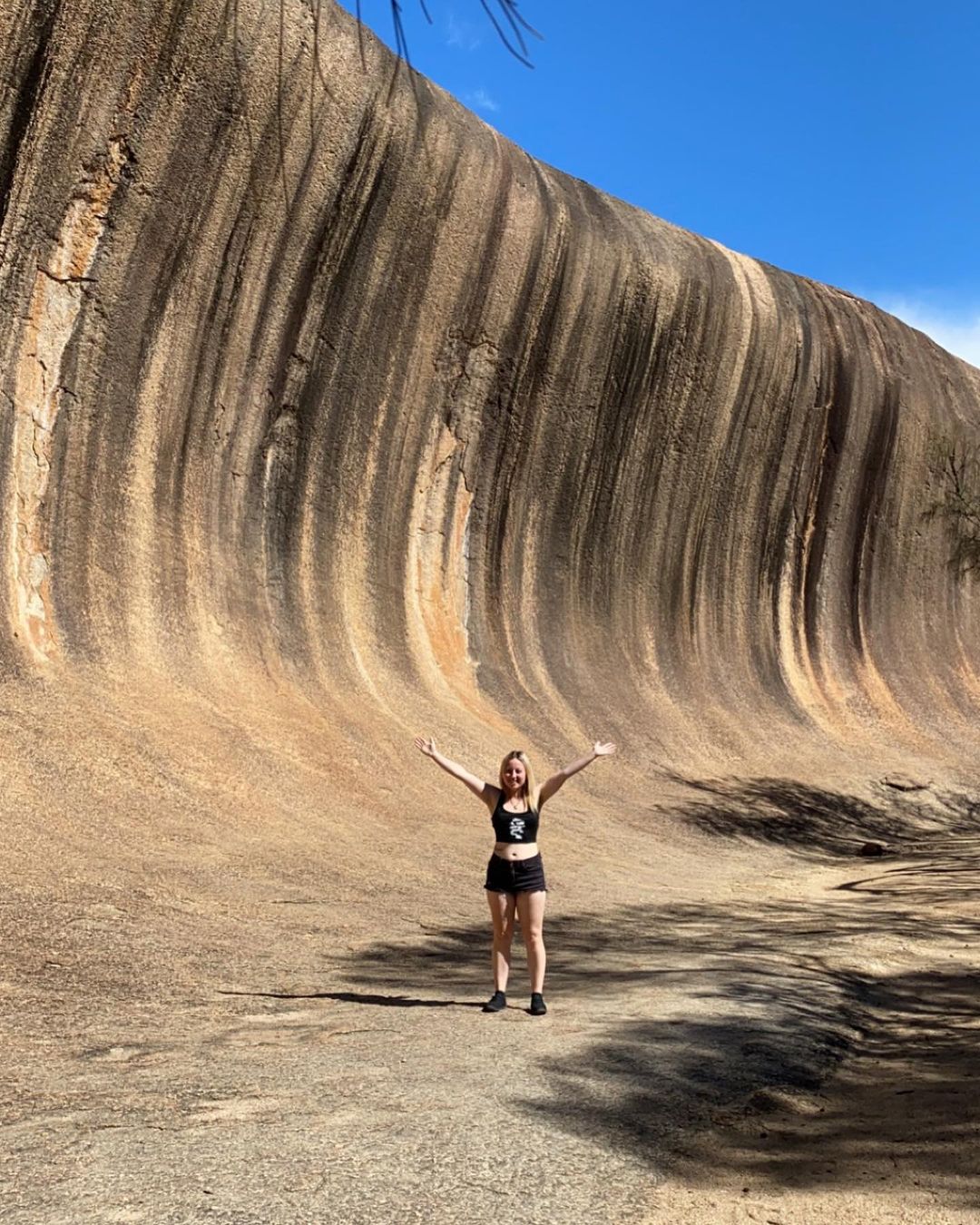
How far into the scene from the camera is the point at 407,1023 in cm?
582

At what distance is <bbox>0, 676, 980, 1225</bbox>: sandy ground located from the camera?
350 centimetres

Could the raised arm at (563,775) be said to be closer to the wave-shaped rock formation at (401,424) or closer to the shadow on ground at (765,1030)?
the shadow on ground at (765,1030)

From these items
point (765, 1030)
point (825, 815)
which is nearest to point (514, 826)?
point (765, 1030)

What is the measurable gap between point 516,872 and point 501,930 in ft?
0.93

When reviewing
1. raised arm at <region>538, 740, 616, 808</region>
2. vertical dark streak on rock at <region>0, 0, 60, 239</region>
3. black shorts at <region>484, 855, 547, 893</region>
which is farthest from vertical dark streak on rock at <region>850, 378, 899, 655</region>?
black shorts at <region>484, 855, 547, 893</region>

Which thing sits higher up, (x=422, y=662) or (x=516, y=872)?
(x=422, y=662)

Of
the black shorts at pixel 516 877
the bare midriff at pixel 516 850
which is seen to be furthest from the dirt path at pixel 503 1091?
the bare midriff at pixel 516 850

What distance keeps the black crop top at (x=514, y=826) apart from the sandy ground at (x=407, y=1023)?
0.80 meters

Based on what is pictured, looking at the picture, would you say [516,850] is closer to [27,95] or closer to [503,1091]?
[503,1091]

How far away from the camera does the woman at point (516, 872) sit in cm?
593

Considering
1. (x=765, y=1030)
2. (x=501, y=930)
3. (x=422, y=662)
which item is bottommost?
(x=765, y=1030)

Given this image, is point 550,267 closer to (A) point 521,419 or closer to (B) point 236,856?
(A) point 521,419

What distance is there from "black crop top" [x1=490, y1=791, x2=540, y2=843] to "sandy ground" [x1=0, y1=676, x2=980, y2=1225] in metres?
0.80

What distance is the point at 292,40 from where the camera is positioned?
14328mm
